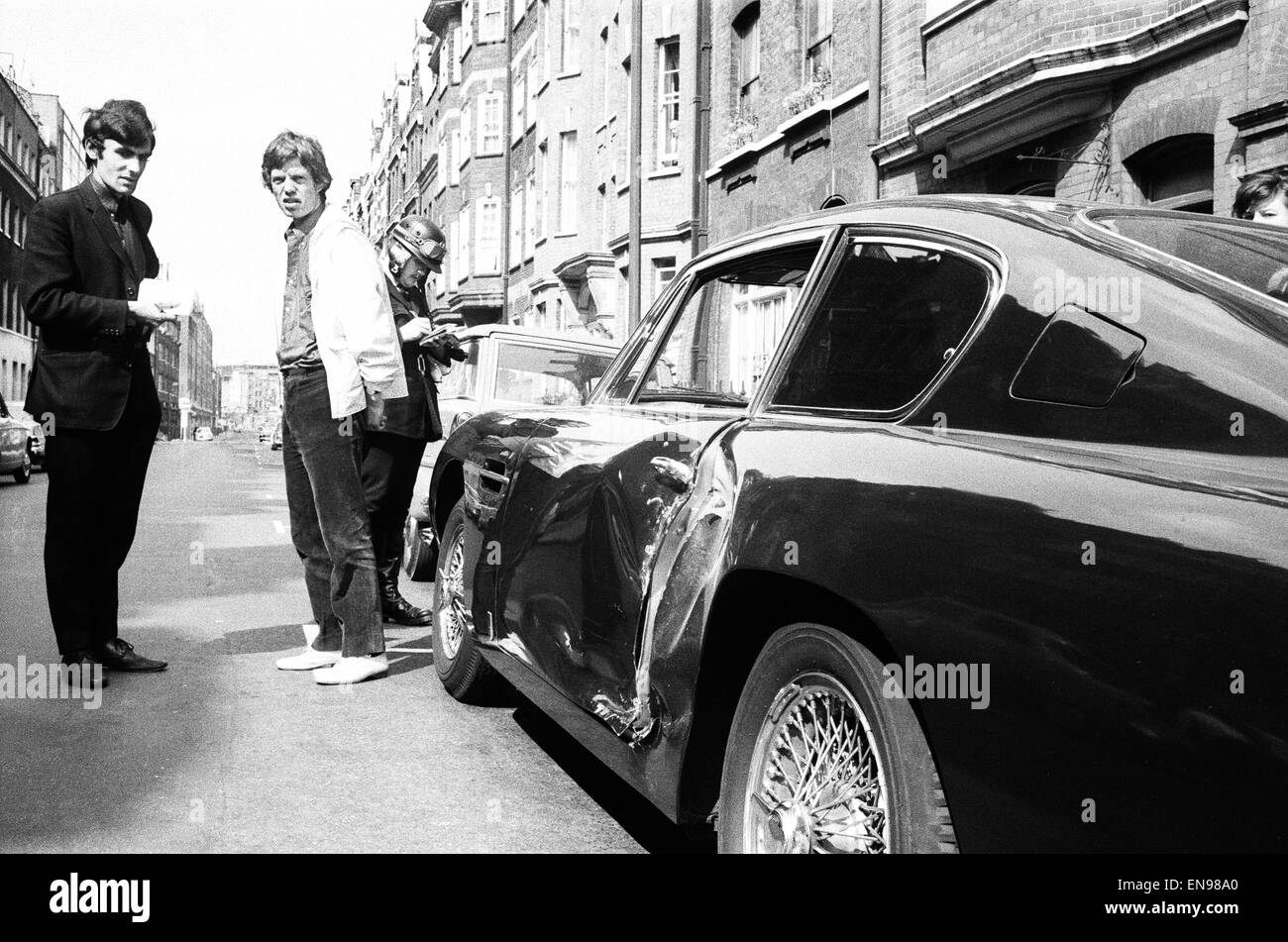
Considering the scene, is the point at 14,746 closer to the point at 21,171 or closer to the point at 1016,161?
the point at 1016,161

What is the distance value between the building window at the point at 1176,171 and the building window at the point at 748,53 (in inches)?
392

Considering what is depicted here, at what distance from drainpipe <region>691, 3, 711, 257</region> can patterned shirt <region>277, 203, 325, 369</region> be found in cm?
1634

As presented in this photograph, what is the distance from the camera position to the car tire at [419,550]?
9133 mm

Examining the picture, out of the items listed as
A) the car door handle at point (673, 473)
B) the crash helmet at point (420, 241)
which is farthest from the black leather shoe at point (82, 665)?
the car door handle at point (673, 473)

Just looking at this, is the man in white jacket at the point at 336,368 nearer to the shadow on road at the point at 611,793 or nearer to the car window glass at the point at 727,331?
the shadow on road at the point at 611,793

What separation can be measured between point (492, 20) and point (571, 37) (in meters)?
10.9

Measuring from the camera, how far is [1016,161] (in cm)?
1249

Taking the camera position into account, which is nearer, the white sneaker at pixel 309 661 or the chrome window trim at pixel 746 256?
the chrome window trim at pixel 746 256

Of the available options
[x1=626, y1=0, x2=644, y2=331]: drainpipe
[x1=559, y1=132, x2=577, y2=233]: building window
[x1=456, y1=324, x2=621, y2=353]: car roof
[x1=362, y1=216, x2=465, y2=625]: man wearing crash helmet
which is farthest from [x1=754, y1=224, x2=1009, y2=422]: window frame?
[x1=559, y1=132, x2=577, y2=233]: building window

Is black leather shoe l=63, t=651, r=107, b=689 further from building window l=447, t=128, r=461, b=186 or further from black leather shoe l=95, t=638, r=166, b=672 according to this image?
building window l=447, t=128, r=461, b=186

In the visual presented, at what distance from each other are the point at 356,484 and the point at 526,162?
32.6 meters

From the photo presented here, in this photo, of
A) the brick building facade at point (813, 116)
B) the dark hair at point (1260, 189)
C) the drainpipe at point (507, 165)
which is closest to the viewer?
the dark hair at point (1260, 189)

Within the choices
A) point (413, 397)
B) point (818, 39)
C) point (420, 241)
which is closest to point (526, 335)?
point (420, 241)

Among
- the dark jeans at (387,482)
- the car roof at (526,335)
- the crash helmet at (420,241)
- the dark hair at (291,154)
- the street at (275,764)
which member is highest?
the dark hair at (291,154)
